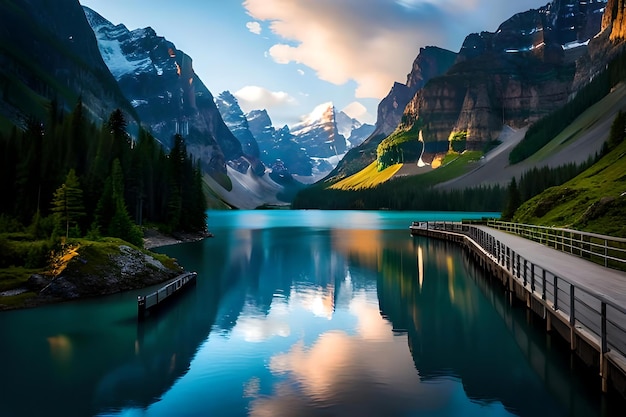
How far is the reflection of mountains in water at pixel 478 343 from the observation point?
1602 centimetres

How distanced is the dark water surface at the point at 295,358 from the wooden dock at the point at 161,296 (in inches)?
33.8

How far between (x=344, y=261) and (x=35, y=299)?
36075mm

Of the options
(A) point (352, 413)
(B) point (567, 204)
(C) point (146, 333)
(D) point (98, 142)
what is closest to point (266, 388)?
(A) point (352, 413)

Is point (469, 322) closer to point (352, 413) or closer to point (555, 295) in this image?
point (555, 295)

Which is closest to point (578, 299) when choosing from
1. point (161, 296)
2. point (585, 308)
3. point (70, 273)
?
point (585, 308)

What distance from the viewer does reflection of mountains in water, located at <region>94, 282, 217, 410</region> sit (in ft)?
52.4

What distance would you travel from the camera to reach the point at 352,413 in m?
14.2

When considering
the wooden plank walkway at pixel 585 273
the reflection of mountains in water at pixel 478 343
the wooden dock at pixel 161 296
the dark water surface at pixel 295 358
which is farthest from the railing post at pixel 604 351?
the wooden dock at pixel 161 296

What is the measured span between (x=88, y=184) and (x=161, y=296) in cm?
3708

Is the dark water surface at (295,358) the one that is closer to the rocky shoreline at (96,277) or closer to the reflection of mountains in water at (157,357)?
the reflection of mountains in water at (157,357)

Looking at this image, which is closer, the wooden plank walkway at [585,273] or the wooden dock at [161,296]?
the wooden plank walkway at [585,273]

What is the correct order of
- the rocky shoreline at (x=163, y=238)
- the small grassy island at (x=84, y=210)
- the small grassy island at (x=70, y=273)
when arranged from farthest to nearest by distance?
the rocky shoreline at (x=163, y=238)
the small grassy island at (x=84, y=210)
the small grassy island at (x=70, y=273)

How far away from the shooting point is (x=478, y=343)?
22.3 metres

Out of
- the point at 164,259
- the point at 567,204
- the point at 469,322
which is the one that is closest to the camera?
the point at 469,322
